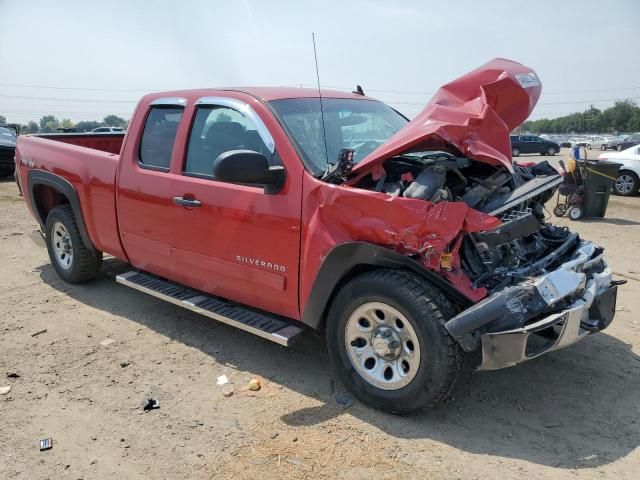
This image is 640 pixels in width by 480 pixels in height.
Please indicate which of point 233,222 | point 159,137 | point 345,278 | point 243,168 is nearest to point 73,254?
point 159,137

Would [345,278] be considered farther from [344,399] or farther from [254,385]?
[254,385]

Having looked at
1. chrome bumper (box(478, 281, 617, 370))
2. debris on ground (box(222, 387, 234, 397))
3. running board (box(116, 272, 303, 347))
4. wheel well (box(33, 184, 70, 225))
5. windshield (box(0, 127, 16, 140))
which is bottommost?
debris on ground (box(222, 387, 234, 397))

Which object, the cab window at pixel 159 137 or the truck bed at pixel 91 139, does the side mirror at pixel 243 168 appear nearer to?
the cab window at pixel 159 137

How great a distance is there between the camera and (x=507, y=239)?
299 cm

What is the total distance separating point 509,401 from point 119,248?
3484 mm

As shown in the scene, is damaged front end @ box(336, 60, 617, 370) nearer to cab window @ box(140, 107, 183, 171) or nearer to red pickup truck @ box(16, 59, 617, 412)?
red pickup truck @ box(16, 59, 617, 412)

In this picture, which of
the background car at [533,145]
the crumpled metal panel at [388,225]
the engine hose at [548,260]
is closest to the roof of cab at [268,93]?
the crumpled metal panel at [388,225]

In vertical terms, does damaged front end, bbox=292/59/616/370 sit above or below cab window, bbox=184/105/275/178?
below

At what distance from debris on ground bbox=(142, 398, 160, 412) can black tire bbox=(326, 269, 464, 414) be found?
127 cm

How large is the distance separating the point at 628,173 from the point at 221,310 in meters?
13.1

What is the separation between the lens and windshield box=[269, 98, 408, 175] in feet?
11.9

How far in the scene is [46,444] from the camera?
9.91 feet

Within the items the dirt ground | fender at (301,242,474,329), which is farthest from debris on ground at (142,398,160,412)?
fender at (301,242,474,329)

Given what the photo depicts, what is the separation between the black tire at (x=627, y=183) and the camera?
1353cm
